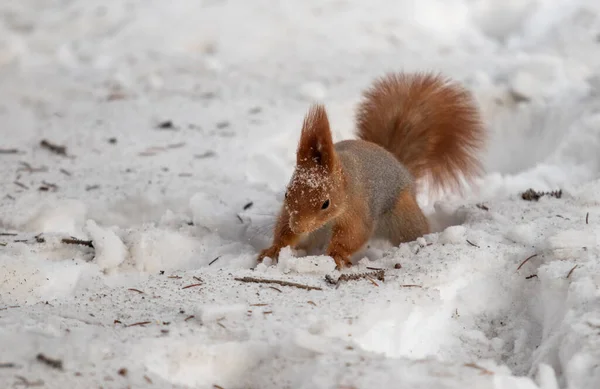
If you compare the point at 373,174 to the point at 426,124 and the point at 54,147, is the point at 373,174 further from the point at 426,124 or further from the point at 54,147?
the point at 54,147

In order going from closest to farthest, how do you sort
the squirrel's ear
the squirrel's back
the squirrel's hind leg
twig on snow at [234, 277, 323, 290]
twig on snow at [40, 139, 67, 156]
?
twig on snow at [234, 277, 323, 290] < the squirrel's ear < the squirrel's back < the squirrel's hind leg < twig on snow at [40, 139, 67, 156]

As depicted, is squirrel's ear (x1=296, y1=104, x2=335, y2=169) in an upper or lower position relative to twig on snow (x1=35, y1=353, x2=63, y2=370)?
upper

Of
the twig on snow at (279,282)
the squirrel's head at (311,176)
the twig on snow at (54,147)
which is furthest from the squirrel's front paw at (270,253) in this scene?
the twig on snow at (54,147)

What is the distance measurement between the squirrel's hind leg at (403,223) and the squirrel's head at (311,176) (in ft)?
1.22

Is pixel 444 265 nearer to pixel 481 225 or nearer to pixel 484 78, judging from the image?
pixel 481 225

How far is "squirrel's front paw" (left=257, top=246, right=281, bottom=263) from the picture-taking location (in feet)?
6.22

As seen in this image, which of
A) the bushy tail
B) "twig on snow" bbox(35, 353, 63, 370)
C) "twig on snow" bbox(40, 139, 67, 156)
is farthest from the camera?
"twig on snow" bbox(40, 139, 67, 156)

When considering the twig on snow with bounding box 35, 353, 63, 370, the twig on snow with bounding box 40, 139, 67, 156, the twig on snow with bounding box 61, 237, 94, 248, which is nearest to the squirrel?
the twig on snow with bounding box 61, 237, 94, 248

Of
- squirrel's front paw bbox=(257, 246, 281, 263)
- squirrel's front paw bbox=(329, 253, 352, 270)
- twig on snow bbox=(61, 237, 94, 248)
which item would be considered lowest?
twig on snow bbox=(61, 237, 94, 248)

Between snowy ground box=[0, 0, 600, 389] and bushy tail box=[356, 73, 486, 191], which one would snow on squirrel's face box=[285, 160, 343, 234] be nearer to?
snowy ground box=[0, 0, 600, 389]

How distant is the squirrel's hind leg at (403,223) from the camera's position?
2.07 meters

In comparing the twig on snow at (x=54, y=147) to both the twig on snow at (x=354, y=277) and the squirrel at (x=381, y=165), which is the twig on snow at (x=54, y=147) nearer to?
the squirrel at (x=381, y=165)

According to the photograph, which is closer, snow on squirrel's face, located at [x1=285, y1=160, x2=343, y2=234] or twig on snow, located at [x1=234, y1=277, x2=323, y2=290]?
twig on snow, located at [x1=234, y1=277, x2=323, y2=290]

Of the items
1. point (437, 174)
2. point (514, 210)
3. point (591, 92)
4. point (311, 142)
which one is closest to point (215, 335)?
point (311, 142)
